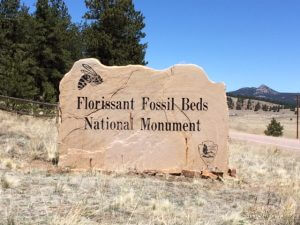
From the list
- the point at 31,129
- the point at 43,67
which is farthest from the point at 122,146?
the point at 43,67

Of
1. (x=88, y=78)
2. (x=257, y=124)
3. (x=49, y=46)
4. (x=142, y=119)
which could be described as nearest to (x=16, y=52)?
(x=49, y=46)

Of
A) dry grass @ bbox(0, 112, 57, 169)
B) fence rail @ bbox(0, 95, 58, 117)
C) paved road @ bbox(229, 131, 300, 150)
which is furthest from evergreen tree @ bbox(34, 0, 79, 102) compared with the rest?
dry grass @ bbox(0, 112, 57, 169)

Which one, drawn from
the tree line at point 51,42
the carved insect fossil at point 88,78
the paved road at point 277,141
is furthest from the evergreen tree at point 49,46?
the carved insect fossil at point 88,78

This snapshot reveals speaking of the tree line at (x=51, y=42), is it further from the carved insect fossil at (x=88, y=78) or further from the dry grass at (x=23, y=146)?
the carved insect fossil at (x=88, y=78)

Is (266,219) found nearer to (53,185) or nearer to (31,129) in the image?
(53,185)

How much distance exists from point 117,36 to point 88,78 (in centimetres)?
1766

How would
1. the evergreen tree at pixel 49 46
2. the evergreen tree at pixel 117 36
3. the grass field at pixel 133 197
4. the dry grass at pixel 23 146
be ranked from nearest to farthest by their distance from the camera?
the grass field at pixel 133 197
the dry grass at pixel 23 146
the evergreen tree at pixel 117 36
the evergreen tree at pixel 49 46

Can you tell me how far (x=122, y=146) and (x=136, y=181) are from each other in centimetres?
156

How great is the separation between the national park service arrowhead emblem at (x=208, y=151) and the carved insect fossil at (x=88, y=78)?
262 centimetres

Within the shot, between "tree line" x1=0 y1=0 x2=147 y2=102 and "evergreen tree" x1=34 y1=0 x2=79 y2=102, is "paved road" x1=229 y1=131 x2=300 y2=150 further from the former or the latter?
"evergreen tree" x1=34 y1=0 x2=79 y2=102

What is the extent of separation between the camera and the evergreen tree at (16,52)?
30.0 meters

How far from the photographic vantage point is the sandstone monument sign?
1166 cm

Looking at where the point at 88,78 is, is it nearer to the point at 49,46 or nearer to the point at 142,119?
the point at 142,119

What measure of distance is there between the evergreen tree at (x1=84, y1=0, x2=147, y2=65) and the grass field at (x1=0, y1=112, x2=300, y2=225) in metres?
16.0
